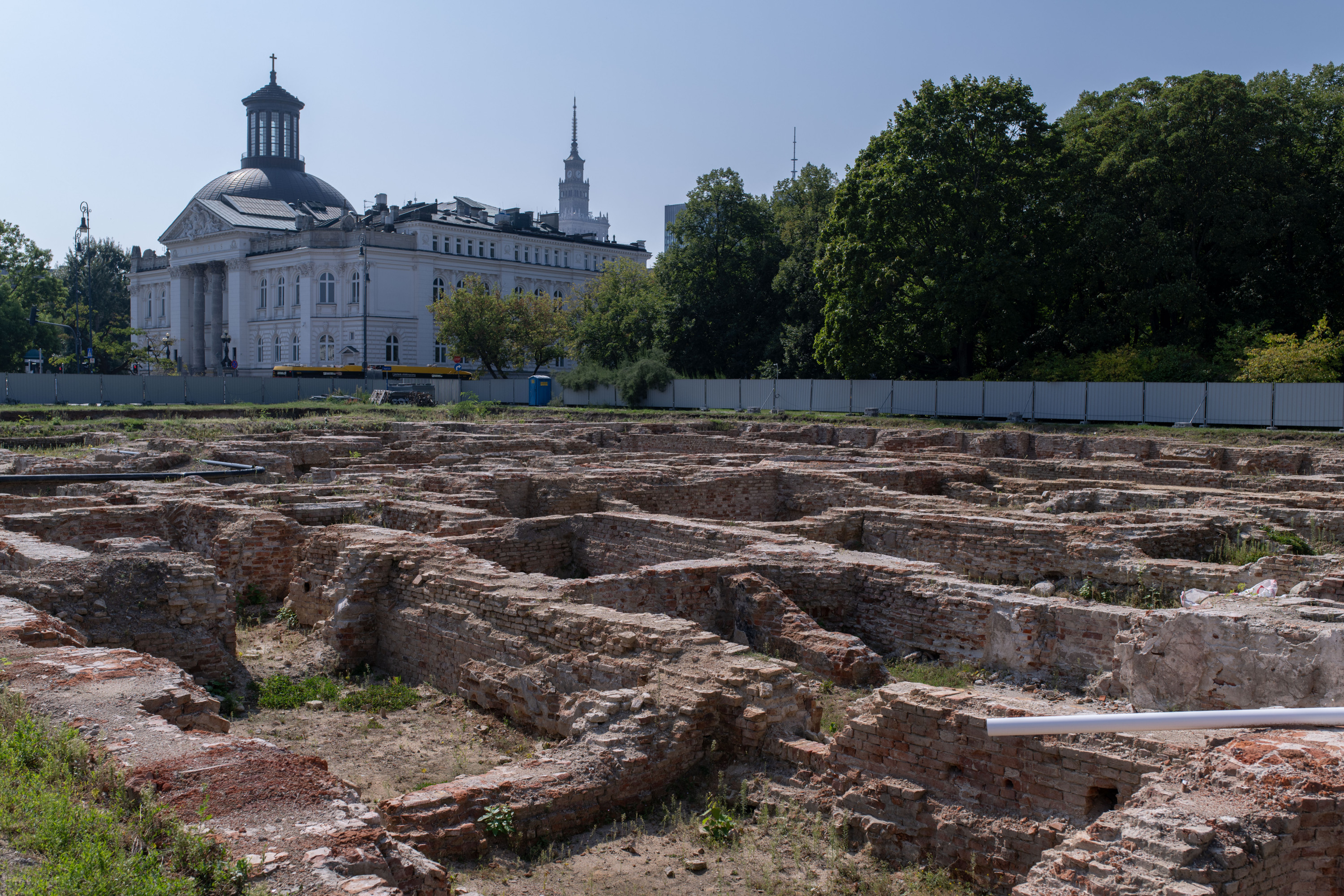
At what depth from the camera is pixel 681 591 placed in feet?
33.8

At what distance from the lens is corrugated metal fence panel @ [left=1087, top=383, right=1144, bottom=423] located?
3000 cm

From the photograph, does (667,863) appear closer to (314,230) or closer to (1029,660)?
(1029,660)

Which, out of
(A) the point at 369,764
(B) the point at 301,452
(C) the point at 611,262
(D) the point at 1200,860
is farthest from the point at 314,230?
(D) the point at 1200,860

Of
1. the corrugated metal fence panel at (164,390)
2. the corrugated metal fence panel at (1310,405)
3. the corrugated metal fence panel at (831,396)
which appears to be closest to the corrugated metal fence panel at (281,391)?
the corrugated metal fence panel at (164,390)

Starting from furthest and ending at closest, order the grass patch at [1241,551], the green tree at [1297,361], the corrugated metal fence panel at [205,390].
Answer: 1. the corrugated metal fence panel at [205,390]
2. the green tree at [1297,361]
3. the grass patch at [1241,551]

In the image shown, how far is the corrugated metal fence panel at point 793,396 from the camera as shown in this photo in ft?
128

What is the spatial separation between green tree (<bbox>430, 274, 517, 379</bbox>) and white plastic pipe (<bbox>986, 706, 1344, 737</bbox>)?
54.0 meters

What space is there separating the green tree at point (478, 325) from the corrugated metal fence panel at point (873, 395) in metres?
26.8

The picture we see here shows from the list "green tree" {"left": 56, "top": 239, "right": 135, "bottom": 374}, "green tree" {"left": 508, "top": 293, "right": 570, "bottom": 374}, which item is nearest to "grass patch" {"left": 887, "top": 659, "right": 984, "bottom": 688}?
"green tree" {"left": 508, "top": 293, "right": 570, "bottom": 374}

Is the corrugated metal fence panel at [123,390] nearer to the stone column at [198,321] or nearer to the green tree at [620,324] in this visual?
the green tree at [620,324]

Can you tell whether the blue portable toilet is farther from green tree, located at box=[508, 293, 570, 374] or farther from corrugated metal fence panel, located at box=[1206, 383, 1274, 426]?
corrugated metal fence panel, located at box=[1206, 383, 1274, 426]

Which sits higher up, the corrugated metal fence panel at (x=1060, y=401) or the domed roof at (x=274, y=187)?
the domed roof at (x=274, y=187)

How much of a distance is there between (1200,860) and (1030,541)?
308 inches

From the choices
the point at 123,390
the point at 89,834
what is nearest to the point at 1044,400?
the point at 89,834
